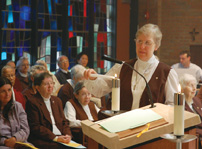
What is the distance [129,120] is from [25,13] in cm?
775

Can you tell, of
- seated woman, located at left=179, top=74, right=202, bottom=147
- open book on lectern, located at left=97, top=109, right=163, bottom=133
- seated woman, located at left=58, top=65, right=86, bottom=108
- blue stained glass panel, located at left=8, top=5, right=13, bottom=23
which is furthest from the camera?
blue stained glass panel, located at left=8, top=5, right=13, bottom=23

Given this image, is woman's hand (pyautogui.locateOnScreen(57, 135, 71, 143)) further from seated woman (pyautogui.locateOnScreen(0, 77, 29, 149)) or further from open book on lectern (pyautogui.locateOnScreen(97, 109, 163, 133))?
open book on lectern (pyautogui.locateOnScreen(97, 109, 163, 133))

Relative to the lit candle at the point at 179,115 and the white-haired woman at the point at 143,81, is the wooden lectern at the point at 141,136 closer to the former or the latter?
the lit candle at the point at 179,115

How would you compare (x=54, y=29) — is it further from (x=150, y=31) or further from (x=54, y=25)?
(x=150, y=31)

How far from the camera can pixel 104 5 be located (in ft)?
37.1

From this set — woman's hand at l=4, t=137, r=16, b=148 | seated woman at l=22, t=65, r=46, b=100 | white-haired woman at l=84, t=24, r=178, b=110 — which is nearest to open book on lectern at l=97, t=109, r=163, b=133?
white-haired woman at l=84, t=24, r=178, b=110

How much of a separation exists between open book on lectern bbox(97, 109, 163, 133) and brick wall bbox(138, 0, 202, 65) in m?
9.63

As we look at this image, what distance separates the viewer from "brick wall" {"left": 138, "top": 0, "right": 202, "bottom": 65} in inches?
461

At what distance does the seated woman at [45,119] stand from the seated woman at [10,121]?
272 millimetres

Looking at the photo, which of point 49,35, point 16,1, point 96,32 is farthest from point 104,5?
point 16,1

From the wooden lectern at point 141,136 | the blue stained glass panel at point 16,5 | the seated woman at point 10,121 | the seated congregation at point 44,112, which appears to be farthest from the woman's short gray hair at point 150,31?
the blue stained glass panel at point 16,5

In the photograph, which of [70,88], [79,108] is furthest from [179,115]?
[70,88]

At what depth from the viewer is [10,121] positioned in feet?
14.0

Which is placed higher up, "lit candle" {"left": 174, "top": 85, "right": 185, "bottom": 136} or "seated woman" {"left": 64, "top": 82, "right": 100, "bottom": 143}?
"lit candle" {"left": 174, "top": 85, "right": 185, "bottom": 136}
